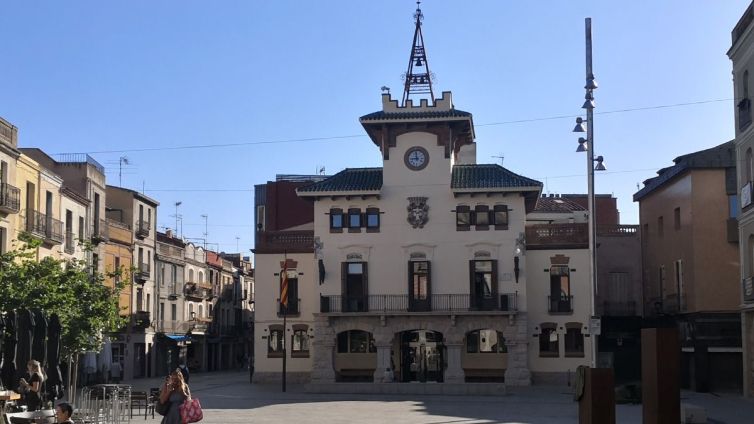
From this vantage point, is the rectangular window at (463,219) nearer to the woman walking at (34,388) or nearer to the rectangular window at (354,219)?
the rectangular window at (354,219)

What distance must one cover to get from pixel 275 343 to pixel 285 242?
18.9 feet

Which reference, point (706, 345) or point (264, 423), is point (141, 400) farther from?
point (706, 345)

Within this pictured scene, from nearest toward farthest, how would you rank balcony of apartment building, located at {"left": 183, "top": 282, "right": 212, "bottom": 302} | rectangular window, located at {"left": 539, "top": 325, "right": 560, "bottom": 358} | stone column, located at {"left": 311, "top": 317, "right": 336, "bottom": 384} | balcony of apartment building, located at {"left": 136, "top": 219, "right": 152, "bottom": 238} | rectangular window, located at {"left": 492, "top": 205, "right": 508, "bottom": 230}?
stone column, located at {"left": 311, "top": 317, "right": 336, "bottom": 384}
rectangular window, located at {"left": 539, "top": 325, "right": 560, "bottom": 358}
rectangular window, located at {"left": 492, "top": 205, "right": 508, "bottom": 230}
balcony of apartment building, located at {"left": 136, "top": 219, "right": 152, "bottom": 238}
balcony of apartment building, located at {"left": 183, "top": 282, "right": 212, "bottom": 302}

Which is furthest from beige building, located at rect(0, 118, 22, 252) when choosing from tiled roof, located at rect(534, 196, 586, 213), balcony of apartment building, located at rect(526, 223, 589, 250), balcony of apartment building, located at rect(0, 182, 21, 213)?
tiled roof, located at rect(534, 196, 586, 213)

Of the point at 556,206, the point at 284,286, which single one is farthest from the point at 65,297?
the point at 556,206

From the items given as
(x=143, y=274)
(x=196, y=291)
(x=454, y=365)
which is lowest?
(x=454, y=365)

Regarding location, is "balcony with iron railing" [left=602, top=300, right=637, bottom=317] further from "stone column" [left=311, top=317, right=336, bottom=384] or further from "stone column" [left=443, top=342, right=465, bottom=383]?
"stone column" [left=311, top=317, right=336, bottom=384]

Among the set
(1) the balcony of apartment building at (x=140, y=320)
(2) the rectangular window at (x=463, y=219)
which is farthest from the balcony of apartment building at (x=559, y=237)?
(1) the balcony of apartment building at (x=140, y=320)

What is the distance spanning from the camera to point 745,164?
125 feet

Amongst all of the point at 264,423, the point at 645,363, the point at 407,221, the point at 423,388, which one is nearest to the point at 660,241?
the point at 407,221

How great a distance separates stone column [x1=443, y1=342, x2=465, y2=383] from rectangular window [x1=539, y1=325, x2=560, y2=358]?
4.56 m

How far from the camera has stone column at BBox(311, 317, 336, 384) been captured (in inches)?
2013

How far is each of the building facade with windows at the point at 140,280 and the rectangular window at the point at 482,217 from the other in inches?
914

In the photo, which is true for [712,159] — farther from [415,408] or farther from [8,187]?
[8,187]
